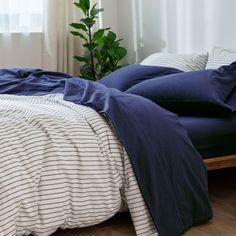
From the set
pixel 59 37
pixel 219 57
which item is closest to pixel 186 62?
pixel 219 57

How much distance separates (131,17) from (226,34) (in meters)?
1.39

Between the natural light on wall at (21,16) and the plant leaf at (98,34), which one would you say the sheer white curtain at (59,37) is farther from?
the plant leaf at (98,34)

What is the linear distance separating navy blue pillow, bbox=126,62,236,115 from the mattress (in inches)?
2.3

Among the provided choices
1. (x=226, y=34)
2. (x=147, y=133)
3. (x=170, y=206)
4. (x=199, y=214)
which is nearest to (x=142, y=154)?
(x=147, y=133)

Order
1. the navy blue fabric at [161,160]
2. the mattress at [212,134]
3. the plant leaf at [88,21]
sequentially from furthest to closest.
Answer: the plant leaf at [88,21]
the mattress at [212,134]
the navy blue fabric at [161,160]

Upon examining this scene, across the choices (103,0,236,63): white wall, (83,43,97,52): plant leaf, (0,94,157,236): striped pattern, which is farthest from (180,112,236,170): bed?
(83,43,97,52): plant leaf

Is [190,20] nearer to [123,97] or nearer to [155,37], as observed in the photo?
[155,37]

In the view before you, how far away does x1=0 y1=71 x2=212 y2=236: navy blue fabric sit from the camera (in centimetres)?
177

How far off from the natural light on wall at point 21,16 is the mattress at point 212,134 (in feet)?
7.66

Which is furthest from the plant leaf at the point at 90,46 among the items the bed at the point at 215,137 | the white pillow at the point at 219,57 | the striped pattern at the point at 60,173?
the striped pattern at the point at 60,173

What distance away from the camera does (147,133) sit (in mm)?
1825

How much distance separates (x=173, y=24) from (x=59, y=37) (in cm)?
119

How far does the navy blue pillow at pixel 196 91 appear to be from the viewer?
2.04 metres

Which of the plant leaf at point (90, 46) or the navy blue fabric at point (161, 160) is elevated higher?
the plant leaf at point (90, 46)
